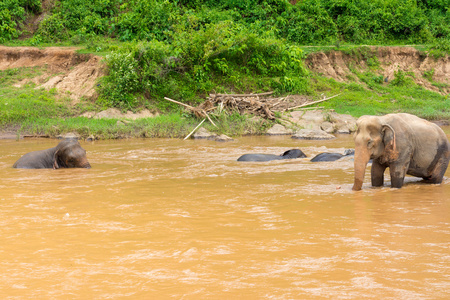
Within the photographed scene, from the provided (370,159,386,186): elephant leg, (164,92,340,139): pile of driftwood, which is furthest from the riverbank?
(370,159,386,186): elephant leg

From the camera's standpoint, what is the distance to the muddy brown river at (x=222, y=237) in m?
4.65

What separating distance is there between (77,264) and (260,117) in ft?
55.9

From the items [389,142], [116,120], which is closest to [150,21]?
[116,120]

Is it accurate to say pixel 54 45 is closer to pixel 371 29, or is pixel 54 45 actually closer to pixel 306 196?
pixel 371 29

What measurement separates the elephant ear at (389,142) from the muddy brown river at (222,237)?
62cm

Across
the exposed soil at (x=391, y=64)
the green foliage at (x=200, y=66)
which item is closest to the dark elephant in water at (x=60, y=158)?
the green foliage at (x=200, y=66)

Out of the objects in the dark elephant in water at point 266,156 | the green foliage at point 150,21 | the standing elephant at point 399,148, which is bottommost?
the dark elephant in water at point 266,156

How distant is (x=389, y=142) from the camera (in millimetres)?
8500

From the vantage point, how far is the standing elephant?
332 inches

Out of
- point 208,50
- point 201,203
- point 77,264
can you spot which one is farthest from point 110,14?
point 77,264

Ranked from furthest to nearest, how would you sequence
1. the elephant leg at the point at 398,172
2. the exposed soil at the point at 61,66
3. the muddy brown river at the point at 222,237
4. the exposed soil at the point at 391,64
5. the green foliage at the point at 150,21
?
1. the exposed soil at the point at 391,64
2. the green foliage at the point at 150,21
3. the exposed soil at the point at 61,66
4. the elephant leg at the point at 398,172
5. the muddy brown river at the point at 222,237

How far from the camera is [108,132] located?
20.4m

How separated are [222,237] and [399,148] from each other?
3.88 meters

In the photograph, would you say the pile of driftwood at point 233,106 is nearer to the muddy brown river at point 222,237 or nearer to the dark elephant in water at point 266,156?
the dark elephant in water at point 266,156
